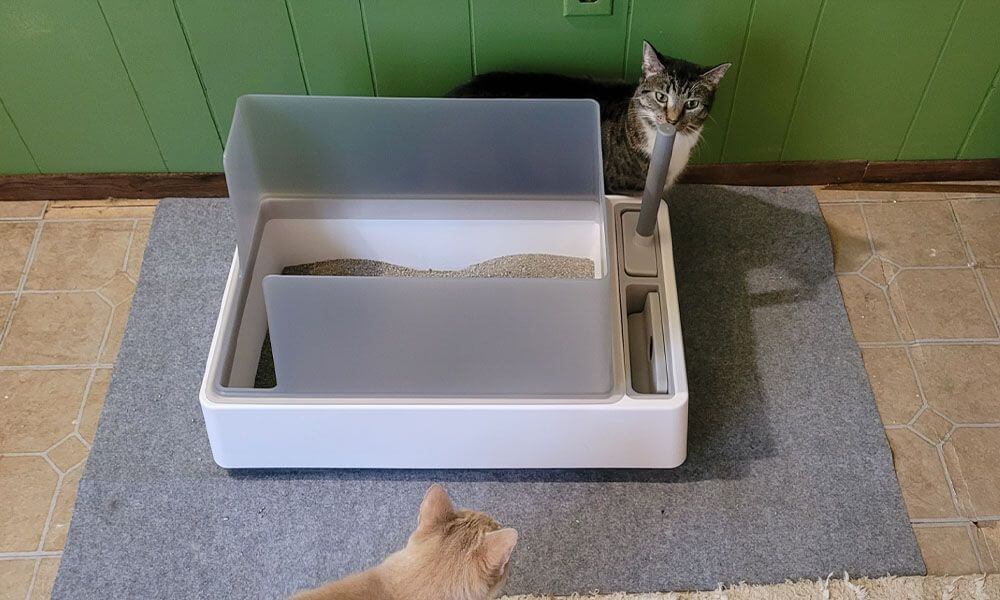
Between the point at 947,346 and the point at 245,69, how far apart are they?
1394 millimetres

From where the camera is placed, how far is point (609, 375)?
49.9 inches

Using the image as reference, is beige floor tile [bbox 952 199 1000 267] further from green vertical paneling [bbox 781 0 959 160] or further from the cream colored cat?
the cream colored cat

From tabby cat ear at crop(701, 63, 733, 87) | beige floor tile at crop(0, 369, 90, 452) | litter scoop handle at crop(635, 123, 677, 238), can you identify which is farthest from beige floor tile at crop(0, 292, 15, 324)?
tabby cat ear at crop(701, 63, 733, 87)

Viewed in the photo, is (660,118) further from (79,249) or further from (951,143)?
(79,249)

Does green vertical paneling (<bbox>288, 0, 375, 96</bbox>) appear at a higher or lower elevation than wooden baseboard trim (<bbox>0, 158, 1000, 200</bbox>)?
higher

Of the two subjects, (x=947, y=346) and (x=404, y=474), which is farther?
(x=947, y=346)

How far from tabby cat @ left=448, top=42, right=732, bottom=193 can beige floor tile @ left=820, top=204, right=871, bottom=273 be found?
0.40m

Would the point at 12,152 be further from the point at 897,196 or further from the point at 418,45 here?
the point at 897,196

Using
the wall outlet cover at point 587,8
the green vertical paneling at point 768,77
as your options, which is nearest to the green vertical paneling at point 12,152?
the wall outlet cover at point 587,8

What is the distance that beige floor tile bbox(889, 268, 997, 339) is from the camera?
5.13ft

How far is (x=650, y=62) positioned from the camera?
137 centimetres

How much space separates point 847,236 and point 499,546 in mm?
1109

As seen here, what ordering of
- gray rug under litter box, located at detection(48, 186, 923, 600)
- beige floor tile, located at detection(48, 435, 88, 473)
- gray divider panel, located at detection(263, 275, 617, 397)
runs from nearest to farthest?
gray divider panel, located at detection(263, 275, 617, 397) < gray rug under litter box, located at detection(48, 186, 923, 600) < beige floor tile, located at detection(48, 435, 88, 473)

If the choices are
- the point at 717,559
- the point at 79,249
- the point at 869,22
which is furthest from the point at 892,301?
the point at 79,249
